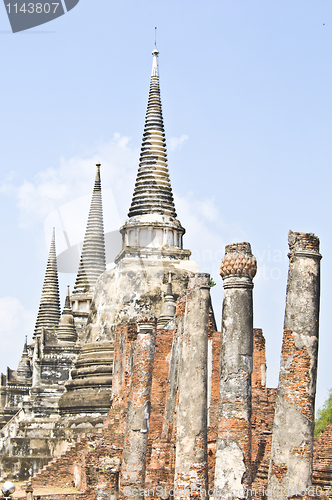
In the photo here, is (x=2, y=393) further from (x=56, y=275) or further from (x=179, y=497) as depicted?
(x=179, y=497)

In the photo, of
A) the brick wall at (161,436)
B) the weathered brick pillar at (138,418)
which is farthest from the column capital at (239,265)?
the weathered brick pillar at (138,418)

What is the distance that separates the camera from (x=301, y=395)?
11.6 metres

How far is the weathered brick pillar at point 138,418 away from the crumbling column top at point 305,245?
6410 mm

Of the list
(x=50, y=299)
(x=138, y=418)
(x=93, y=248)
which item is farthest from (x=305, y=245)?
(x=50, y=299)

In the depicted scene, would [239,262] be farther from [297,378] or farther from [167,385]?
[167,385]

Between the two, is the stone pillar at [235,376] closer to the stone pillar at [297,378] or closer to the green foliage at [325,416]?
the stone pillar at [297,378]

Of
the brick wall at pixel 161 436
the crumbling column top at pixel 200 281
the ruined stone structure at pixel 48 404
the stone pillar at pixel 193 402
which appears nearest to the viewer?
the stone pillar at pixel 193 402

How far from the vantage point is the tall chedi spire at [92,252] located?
39938 millimetres

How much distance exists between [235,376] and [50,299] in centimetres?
3561

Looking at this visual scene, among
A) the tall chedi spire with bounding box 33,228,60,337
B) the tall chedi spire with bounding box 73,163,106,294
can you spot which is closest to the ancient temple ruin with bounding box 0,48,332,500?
the tall chedi spire with bounding box 73,163,106,294

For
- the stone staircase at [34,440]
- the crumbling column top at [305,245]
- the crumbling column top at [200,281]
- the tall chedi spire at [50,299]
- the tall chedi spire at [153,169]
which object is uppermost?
the tall chedi spire at [153,169]

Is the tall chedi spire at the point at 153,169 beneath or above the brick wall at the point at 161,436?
above

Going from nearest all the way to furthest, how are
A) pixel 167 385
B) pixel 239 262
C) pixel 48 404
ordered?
1. pixel 239 262
2. pixel 167 385
3. pixel 48 404

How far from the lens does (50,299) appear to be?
47.4 meters
